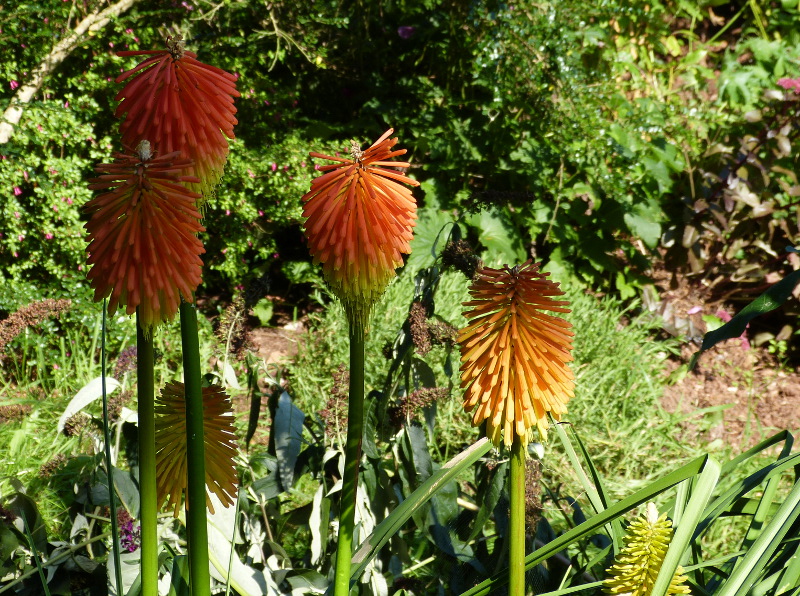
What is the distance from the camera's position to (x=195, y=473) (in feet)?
3.08

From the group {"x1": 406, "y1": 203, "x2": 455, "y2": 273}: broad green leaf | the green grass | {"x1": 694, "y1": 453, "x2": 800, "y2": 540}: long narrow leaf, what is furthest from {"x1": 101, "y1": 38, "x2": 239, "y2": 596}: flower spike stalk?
{"x1": 406, "y1": 203, "x2": 455, "y2": 273}: broad green leaf

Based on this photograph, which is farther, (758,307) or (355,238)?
(758,307)

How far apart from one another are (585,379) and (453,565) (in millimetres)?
1999

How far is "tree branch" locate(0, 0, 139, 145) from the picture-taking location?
380 cm

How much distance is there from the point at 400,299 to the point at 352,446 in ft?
10.2

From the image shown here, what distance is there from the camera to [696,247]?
15.2ft

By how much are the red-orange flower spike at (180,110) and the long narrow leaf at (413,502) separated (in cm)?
50

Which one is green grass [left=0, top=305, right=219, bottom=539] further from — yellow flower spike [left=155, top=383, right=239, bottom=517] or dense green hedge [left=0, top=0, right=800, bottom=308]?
yellow flower spike [left=155, top=383, right=239, bottom=517]

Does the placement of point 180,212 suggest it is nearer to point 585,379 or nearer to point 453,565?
point 453,565

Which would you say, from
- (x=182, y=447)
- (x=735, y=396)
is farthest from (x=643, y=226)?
(x=182, y=447)

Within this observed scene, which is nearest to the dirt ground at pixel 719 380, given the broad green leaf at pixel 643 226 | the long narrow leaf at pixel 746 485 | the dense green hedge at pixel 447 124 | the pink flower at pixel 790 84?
the dense green hedge at pixel 447 124

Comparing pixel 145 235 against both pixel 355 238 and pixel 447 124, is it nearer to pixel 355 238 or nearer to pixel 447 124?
pixel 355 238

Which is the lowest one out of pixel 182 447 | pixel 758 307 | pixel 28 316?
pixel 182 447

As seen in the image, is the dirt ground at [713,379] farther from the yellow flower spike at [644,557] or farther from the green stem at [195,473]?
the green stem at [195,473]
